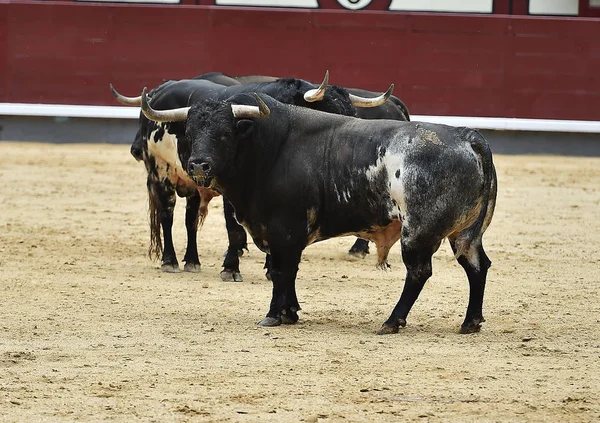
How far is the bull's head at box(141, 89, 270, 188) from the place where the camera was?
5.55 metres

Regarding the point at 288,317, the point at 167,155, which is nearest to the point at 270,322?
the point at 288,317

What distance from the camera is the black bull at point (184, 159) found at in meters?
6.80

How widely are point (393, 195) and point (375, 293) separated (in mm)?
1330

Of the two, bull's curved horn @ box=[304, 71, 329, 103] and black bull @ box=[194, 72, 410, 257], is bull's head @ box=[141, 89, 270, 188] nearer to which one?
bull's curved horn @ box=[304, 71, 329, 103]

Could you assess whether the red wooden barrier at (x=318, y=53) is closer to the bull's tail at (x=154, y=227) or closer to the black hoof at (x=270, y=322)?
the bull's tail at (x=154, y=227)

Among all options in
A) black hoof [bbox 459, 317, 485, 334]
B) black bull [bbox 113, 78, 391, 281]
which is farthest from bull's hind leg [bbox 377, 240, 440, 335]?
black bull [bbox 113, 78, 391, 281]

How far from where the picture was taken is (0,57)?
14406mm

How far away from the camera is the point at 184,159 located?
7.03 meters

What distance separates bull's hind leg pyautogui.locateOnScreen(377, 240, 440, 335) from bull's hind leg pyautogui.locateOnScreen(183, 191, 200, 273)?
212 cm

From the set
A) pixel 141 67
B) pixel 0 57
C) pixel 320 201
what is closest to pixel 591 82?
pixel 141 67

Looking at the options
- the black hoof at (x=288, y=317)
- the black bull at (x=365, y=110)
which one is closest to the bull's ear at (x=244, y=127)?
the black hoof at (x=288, y=317)

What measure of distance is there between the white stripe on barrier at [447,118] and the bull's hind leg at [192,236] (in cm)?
661

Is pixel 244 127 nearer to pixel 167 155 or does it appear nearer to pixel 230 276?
pixel 230 276

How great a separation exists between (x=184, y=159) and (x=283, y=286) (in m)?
1.52
